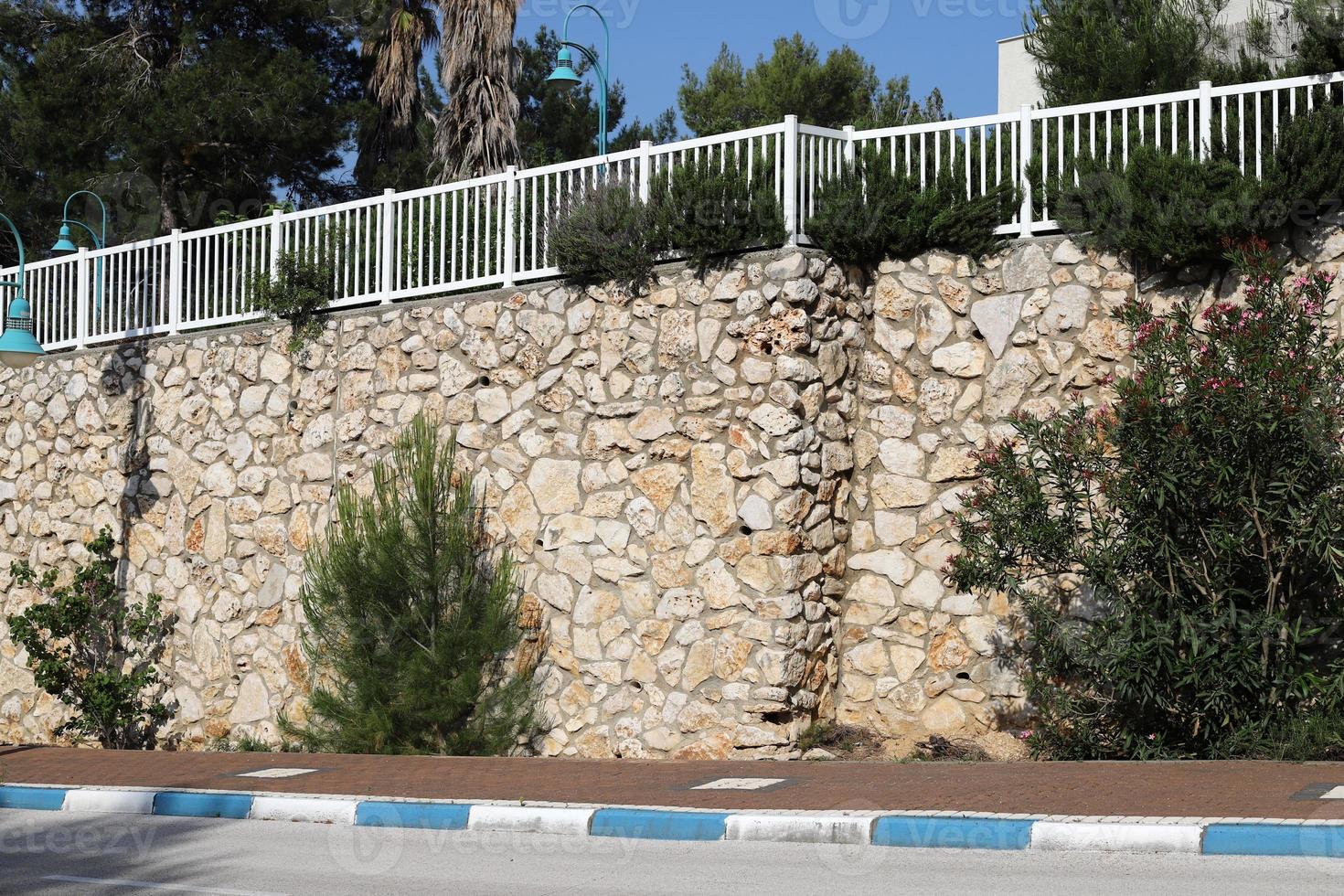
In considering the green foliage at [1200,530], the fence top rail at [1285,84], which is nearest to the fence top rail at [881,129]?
the fence top rail at [1285,84]

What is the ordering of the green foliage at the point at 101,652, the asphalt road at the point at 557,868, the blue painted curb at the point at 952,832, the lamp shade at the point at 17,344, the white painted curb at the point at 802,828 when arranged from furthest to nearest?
the green foliage at the point at 101,652 → the lamp shade at the point at 17,344 → the white painted curb at the point at 802,828 → the blue painted curb at the point at 952,832 → the asphalt road at the point at 557,868

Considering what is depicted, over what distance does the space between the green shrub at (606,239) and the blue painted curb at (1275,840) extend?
717 centimetres

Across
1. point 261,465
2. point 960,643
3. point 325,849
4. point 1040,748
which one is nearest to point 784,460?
point 960,643

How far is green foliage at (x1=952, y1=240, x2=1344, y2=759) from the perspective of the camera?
9.88 meters

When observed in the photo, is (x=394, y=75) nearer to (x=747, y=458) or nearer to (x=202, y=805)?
(x=747, y=458)

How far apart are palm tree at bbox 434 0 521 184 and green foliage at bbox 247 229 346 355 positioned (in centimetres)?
793

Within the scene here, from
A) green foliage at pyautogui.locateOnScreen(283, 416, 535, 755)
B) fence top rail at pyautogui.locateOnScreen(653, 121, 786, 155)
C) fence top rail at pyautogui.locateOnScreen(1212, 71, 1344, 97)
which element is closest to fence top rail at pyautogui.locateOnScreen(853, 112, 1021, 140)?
fence top rail at pyautogui.locateOnScreen(653, 121, 786, 155)

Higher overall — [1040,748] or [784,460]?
[784,460]

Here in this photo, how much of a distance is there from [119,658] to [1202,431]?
1220cm

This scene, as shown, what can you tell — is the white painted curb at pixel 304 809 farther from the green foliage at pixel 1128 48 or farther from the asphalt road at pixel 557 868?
the green foliage at pixel 1128 48

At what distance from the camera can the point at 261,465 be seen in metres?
15.9

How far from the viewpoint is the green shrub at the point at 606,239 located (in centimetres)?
1296

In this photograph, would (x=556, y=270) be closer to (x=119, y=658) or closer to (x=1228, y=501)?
(x=1228, y=501)

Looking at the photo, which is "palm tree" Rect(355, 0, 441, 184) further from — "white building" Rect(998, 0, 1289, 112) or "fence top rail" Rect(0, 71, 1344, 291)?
"fence top rail" Rect(0, 71, 1344, 291)
